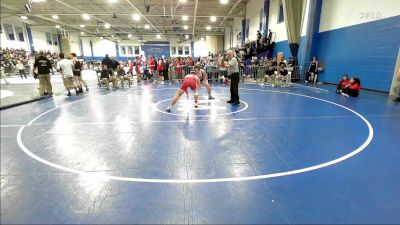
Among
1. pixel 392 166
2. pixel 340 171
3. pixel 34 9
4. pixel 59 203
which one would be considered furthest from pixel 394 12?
pixel 34 9

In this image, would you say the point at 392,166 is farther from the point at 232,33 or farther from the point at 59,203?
the point at 232,33

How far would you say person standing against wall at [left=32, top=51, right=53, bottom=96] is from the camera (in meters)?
9.58

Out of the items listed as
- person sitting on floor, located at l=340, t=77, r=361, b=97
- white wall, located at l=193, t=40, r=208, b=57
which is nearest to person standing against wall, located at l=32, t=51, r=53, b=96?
person sitting on floor, located at l=340, t=77, r=361, b=97

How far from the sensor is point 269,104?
27.2 ft

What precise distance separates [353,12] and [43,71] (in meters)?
15.1

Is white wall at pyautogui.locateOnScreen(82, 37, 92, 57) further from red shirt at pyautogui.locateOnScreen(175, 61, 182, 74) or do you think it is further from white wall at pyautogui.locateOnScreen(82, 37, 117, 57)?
red shirt at pyautogui.locateOnScreen(175, 61, 182, 74)

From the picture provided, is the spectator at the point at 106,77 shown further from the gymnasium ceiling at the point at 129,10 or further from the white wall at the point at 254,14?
the white wall at the point at 254,14

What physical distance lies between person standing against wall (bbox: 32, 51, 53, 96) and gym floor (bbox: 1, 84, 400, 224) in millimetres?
3772

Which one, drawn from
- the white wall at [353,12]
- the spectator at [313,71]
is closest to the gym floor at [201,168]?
the white wall at [353,12]

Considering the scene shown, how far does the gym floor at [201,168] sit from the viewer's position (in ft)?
8.44

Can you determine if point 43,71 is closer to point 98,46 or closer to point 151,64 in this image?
point 151,64

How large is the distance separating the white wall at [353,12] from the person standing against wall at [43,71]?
583 inches

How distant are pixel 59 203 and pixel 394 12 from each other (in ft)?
43.4

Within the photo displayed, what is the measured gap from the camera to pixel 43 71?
380 inches
